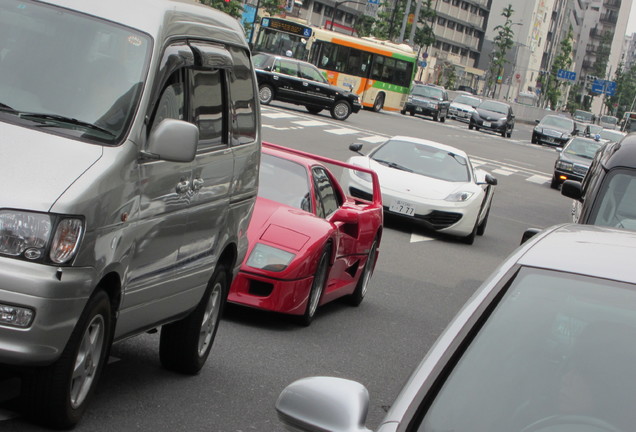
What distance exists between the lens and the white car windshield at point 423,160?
19016mm

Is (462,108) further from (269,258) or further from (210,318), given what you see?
(210,318)

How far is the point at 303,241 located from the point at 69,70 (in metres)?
3.96

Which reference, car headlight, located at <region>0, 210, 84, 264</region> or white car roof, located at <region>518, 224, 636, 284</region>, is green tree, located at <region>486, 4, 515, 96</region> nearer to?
car headlight, located at <region>0, 210, 84, 264</region>

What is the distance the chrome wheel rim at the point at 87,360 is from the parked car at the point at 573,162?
28498mm

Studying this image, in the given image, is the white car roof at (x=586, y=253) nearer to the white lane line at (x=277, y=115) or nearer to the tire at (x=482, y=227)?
the tire at (x=482, y=227)

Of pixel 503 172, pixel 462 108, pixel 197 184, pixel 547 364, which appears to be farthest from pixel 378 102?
pixel 547 364

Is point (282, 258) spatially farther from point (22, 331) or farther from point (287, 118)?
point (287, 118)

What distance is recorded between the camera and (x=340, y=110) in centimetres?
4500

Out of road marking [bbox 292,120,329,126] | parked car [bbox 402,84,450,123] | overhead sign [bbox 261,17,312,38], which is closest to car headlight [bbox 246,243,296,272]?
road marking [bbox 292,120,329,126]

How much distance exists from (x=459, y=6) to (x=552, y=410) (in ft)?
533

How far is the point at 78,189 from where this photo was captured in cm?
509

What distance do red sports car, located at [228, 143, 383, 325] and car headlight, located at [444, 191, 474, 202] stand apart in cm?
643

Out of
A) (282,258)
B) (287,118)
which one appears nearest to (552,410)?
(282,258)

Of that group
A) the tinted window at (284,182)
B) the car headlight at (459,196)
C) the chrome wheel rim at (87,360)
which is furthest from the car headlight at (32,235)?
the car headlight at (459,196)
